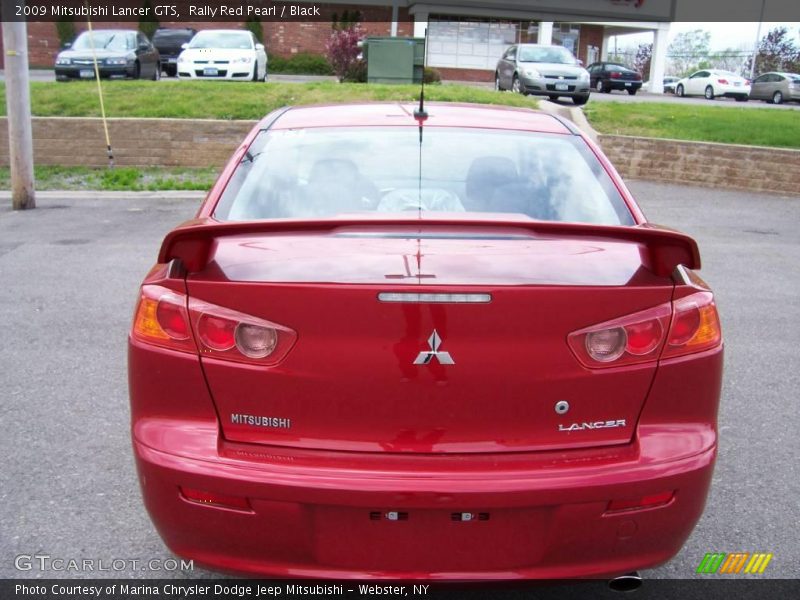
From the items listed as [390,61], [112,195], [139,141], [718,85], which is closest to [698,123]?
[390,61]

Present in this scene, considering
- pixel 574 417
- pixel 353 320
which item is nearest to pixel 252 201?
pixel 353 320

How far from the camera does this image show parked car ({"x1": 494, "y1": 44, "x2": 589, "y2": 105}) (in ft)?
66.5

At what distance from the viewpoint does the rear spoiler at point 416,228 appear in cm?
235

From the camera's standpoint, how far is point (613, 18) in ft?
136

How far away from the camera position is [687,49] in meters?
81.9

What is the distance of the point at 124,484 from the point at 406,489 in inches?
75.4

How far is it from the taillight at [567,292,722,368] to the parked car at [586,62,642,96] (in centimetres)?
3493

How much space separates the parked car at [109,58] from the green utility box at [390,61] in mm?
5694

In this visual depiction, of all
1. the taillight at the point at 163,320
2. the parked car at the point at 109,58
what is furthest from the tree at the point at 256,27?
the taillight at the point at 163,320

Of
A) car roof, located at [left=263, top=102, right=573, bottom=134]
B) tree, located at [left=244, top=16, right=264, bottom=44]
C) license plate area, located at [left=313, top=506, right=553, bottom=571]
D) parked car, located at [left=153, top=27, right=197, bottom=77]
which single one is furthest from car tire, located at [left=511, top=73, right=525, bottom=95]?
tree, located at [left=244, top=16, right=264, bottom=44]

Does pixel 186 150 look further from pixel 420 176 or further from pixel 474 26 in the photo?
pixel 474 26

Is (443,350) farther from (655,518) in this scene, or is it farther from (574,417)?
(655,518)

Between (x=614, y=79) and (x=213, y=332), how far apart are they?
3576 cm

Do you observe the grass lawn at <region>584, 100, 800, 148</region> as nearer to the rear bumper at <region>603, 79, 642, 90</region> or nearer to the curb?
the curb
